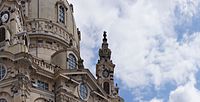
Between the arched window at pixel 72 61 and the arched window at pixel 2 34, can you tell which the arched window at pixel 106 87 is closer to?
the arched window at pixel 72 61

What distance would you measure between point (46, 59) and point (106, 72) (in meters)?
10.1

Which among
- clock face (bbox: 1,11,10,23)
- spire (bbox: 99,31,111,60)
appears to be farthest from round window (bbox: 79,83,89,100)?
clock face (bbox: 1,11,10,23)

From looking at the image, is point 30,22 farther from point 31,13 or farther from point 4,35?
point 4,35

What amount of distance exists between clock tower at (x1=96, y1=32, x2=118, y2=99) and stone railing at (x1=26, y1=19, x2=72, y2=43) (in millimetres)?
5761

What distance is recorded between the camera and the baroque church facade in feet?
230

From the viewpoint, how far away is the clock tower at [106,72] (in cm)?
8394

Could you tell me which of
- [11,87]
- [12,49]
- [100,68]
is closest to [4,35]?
[12,49]

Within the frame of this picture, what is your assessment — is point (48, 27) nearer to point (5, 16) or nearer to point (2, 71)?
point (5, 16)

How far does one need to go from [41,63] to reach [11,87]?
6182mm

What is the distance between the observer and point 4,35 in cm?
7538

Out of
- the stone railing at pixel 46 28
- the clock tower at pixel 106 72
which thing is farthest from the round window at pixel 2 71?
the clock tower at pixel 106 72

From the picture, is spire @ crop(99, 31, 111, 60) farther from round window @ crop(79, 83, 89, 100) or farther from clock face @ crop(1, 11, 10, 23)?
clock face @ crop(1, 11, 10, 23)

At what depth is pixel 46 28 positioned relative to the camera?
82.9 metres

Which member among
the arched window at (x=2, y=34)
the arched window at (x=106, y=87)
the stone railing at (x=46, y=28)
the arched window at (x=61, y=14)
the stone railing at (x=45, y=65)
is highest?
the arched window at (x=61, y=14)
